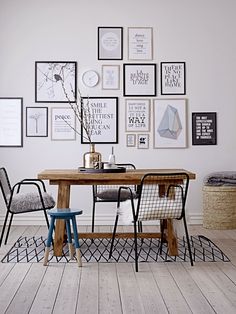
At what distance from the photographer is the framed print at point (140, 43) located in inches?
234

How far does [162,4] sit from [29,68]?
169 centimetres

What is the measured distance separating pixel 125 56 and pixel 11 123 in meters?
1.52

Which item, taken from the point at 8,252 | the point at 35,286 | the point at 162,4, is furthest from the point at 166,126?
the point at 35,286

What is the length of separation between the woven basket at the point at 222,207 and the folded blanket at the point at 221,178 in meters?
0.08

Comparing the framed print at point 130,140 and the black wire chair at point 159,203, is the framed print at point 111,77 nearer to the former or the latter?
the framed print at point 130,140

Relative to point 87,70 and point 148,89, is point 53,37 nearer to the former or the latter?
point 87,70

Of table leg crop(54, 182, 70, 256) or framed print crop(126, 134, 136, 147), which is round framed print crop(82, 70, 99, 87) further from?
table leg crop(54, 182, 70, 256)

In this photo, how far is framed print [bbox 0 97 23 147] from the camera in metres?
5.89

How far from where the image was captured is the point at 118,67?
19.5 ft

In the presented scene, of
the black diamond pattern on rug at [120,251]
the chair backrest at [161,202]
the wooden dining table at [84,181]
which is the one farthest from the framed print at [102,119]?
the chair backrest at [161,202]

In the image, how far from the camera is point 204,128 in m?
5.96

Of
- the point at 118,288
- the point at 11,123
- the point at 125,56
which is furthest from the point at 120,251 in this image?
the point at 125,56

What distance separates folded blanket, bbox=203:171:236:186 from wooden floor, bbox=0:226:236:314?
5.28 ft

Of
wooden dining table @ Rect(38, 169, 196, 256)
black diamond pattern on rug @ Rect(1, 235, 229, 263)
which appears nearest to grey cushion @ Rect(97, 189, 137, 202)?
black diamond pattern on rug @ Rect(1, 235, 229, 263)
